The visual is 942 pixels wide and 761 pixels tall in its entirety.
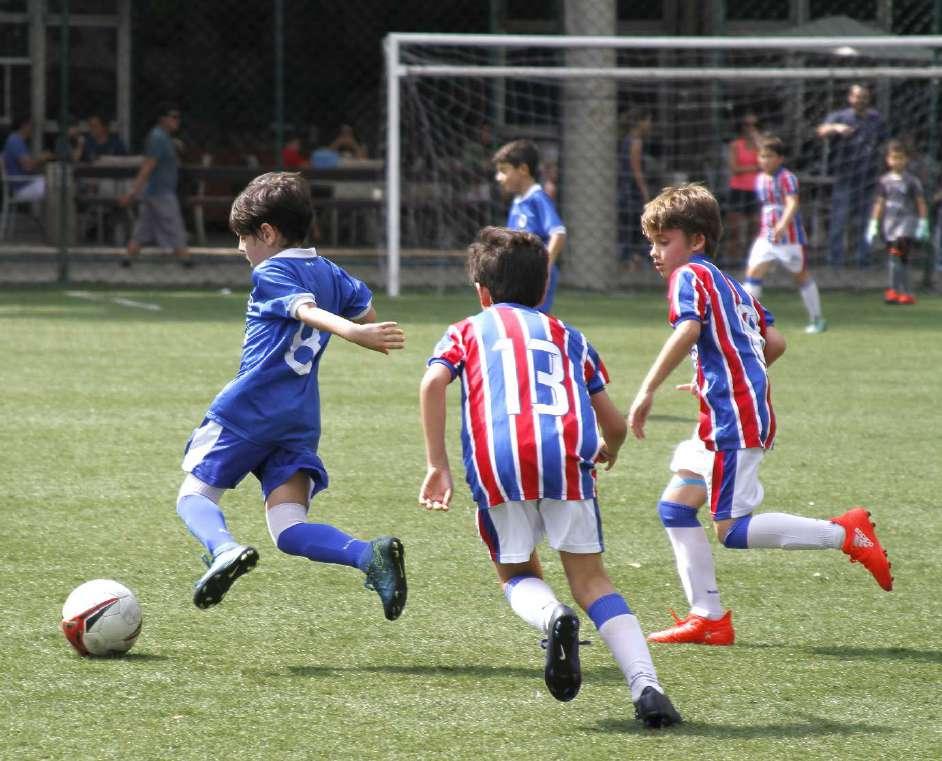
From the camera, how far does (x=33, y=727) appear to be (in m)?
3.72

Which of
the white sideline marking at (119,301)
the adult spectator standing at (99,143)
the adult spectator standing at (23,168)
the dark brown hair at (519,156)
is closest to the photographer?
the dark brown hair at (519,156)

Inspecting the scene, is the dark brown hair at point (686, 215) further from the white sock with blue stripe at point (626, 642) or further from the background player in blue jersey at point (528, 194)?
the background player in blue jersey at point (528, 194)

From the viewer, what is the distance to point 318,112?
2147 cm

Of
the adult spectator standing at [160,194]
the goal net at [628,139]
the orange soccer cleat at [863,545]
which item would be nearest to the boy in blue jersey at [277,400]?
the orange soccer cleat at [863,545]

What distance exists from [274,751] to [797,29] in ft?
59.5

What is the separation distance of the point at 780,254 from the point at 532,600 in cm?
935

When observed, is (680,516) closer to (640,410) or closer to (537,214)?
(640,410)

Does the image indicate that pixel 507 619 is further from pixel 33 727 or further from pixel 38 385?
pixel 38 385

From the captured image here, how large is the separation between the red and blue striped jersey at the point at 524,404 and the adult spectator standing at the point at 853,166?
14.0 m

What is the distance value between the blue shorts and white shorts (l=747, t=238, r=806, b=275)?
28.9ft

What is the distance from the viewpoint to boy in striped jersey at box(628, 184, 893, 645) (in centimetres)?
450

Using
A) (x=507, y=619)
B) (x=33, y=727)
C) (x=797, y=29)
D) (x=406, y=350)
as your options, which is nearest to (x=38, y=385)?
(x=406, y=350)

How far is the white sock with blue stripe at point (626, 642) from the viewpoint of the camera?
3736 mm

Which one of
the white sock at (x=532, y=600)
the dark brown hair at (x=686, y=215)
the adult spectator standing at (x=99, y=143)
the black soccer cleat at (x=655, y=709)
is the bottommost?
the black soccer cleat at (x=655, y=709)
